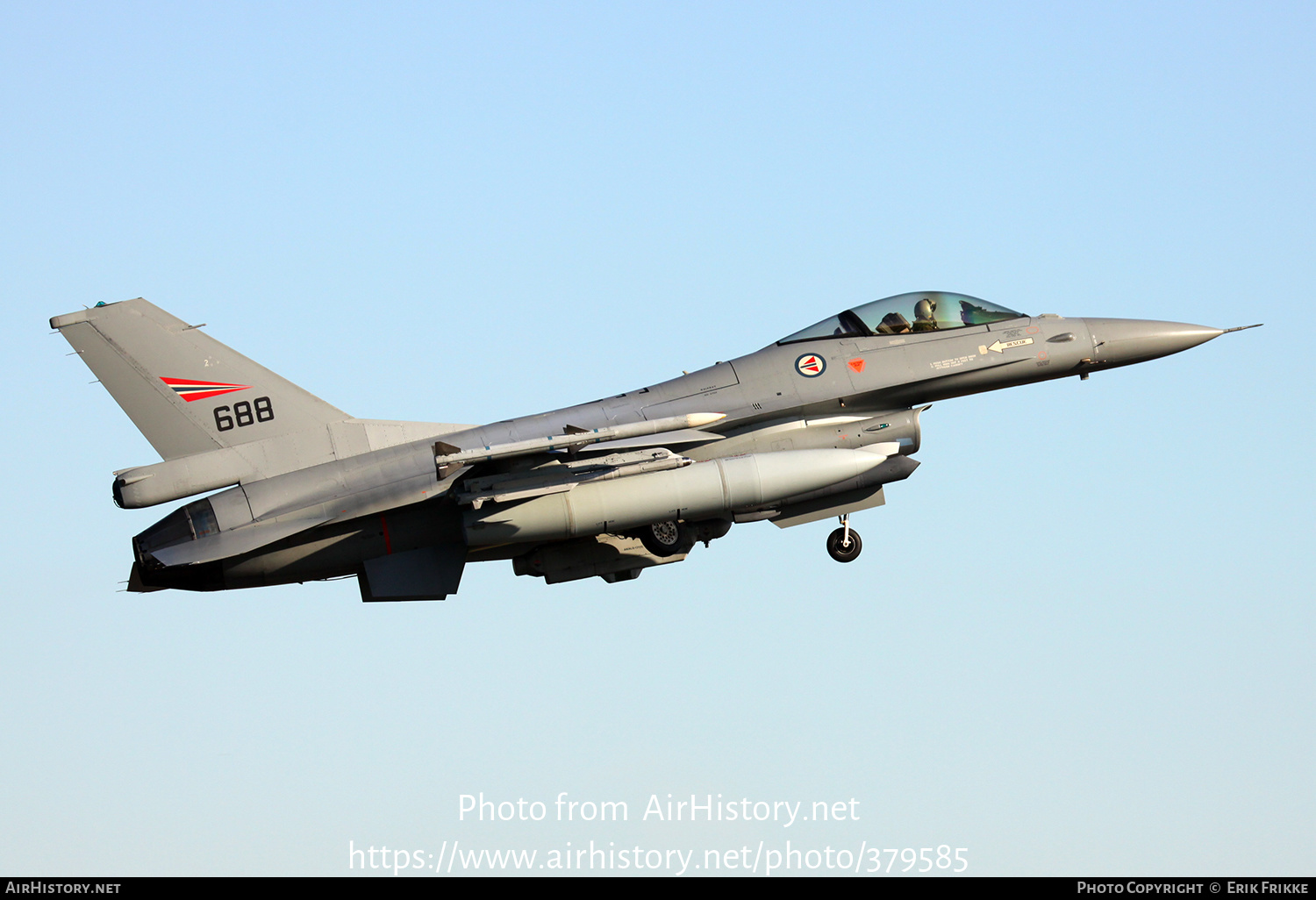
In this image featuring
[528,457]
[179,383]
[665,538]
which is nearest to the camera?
[528,457]

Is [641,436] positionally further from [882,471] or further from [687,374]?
[882,471]

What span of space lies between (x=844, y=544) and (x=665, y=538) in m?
2.27

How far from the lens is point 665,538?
17047 millimetres

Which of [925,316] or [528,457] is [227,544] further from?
[925,316]

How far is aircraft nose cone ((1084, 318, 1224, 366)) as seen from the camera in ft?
59.5

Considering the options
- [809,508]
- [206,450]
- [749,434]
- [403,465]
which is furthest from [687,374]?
[206,450]

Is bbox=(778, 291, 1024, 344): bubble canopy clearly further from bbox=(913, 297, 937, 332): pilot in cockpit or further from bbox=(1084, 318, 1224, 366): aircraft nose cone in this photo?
bbox=(1084, 318, 1224, 366): aircraft nose cone

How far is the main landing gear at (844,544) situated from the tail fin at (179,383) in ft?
19.6

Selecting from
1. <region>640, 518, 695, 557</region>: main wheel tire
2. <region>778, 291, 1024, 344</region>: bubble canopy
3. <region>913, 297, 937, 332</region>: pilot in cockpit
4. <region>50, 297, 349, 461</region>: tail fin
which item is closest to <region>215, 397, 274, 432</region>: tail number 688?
<region>50, 297, 349, 461</region>: tail fin

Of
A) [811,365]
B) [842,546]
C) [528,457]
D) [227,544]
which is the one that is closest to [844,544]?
[842,546]

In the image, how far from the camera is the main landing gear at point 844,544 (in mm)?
17828

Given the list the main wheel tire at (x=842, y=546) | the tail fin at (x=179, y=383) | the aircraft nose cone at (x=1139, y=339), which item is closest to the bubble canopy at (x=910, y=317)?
the aircraft nose cone at (x=1139, y=339)

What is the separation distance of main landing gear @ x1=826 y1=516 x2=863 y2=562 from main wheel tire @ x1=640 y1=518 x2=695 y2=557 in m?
1.82

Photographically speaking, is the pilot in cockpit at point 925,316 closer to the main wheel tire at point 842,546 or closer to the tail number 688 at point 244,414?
the main wheel tire at point 842,546
